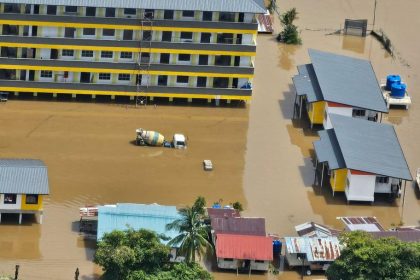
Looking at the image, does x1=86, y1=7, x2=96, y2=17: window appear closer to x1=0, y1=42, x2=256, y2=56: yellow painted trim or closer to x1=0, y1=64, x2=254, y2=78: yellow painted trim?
x1=0, y1=42, x2=256, y2=56: yellow painted trim

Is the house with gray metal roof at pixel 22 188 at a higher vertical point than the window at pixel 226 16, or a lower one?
lower

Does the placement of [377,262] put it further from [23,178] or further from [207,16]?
[207,16]

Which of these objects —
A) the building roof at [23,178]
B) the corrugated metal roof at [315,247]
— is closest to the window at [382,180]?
the corrugated metal roof at [315,247]

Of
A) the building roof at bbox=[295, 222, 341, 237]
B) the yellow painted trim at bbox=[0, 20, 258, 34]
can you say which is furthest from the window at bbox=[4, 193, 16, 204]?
the yellow painted trim at bbox=[0, 20, 258, 34]

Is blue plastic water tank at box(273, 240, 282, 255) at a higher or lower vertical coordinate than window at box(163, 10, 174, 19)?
lower

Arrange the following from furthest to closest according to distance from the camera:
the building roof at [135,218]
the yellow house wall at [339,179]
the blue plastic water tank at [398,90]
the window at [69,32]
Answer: the blue plastic water tank at [398,90] → the window at [69,32] → the yellow house wall at [339,179] → the building roof at [135,218]

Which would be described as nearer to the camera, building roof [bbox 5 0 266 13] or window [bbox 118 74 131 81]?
building roof [bbox 5 0 266 13]

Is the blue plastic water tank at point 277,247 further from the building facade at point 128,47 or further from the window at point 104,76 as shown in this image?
the window at point 104,76
